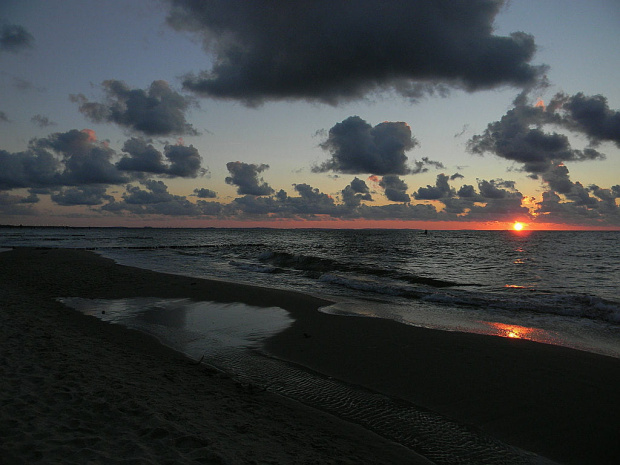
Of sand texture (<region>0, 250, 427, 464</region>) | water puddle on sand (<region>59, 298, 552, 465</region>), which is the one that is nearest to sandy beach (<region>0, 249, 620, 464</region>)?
sand texture (<region>0, 250, 427, 464</region>)

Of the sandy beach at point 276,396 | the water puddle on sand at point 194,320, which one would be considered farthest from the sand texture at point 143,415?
the water puddle on sand at point 194,320

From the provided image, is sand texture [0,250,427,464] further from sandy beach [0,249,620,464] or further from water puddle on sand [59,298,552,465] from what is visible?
water puddle on sand [59,298,552,465]

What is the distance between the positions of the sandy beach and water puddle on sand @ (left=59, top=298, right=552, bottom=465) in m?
0.28

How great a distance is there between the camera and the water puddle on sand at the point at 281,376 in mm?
4914

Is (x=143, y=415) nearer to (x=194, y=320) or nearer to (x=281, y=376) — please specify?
(x=281, y=376)

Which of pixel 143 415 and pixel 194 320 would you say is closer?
pixel 143 415

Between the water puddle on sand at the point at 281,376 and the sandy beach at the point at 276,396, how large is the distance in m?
0.28

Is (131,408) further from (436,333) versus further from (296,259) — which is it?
(296,259)

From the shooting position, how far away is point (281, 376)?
7.23 m

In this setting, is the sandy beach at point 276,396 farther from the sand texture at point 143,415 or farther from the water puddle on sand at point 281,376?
the water puddle on sand at point 281,376

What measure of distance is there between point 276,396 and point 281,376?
100cm

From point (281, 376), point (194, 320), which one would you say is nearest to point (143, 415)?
point (281, 376)

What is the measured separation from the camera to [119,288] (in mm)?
18000

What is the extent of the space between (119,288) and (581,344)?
19.1 meters
